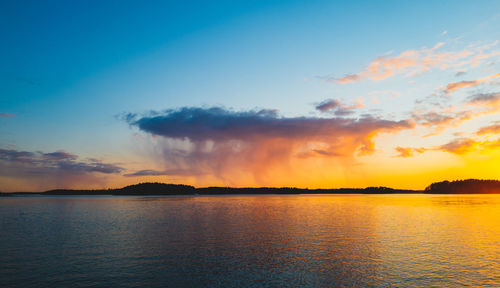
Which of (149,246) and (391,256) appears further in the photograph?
(149,246)

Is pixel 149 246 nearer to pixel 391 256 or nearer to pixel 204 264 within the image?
pixel 204 264

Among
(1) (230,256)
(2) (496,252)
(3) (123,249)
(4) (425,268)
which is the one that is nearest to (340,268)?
(4) (425,268)

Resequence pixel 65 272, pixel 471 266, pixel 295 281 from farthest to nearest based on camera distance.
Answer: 1. pixel 471 266
2. pixel 65 272
3. pixel 295 281

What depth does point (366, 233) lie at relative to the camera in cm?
4478

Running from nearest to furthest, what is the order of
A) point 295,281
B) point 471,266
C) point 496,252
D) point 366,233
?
point 295,281 < point 471,266 < point 496,252 < point 366,233

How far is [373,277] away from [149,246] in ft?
77.7

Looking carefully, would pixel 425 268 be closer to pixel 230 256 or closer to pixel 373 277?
pixel 373 277

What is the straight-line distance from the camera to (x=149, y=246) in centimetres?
3531

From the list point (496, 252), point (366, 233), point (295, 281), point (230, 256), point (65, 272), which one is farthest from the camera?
Result: point (366, 233)

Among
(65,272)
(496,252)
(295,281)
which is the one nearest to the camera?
(295,281)

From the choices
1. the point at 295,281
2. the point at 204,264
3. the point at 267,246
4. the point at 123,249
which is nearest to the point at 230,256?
the point at 204,264

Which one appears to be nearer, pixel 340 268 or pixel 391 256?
pixel 340 268

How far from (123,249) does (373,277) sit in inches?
993

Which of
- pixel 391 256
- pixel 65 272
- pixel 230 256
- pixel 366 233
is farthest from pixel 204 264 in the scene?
pixel 366 233
